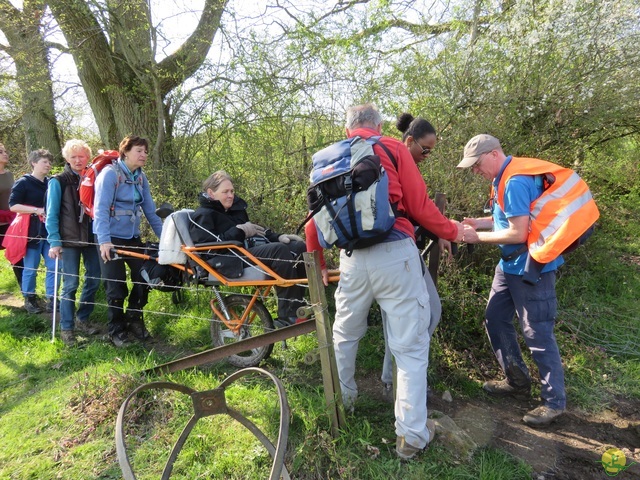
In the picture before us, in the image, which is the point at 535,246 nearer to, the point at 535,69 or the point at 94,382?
the point at 535,69

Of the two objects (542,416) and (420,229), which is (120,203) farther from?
(542,416)

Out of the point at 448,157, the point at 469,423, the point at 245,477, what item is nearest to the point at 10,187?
the point at 245,477

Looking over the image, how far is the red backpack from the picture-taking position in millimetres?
4387

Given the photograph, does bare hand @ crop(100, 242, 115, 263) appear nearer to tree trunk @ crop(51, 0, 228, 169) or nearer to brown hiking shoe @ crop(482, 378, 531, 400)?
tree trunk @ crop(51, 0, 228, 169)

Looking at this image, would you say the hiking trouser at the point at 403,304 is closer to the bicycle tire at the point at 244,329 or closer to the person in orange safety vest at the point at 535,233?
the person in orange safety vest at the point at 535,233

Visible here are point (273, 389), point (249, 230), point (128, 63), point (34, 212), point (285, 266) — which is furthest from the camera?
point (128, 63)

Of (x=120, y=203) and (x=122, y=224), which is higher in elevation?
(x=120, y=203)

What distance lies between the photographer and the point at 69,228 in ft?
15.3

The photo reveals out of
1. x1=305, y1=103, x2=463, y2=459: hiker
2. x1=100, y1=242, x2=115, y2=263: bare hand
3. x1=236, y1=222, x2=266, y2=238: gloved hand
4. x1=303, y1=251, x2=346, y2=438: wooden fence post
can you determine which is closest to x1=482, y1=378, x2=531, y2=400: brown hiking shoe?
x1=305, y1=103, x2=463, y2=459: hiker

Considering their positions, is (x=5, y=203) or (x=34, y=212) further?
(x=5, y=203)

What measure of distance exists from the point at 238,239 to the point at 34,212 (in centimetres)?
312

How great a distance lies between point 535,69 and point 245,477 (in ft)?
15.2

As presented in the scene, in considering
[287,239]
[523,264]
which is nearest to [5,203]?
[287,239]

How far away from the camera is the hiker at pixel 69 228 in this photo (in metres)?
4.58
